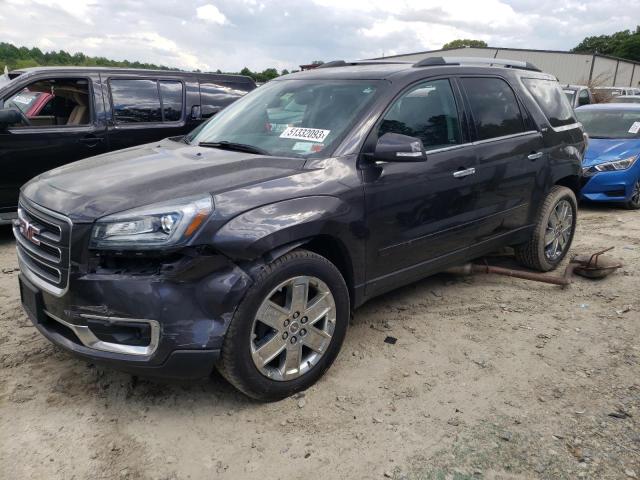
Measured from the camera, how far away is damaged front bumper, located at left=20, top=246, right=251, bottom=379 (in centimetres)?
244

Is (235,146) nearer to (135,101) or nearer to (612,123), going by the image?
(135,101)

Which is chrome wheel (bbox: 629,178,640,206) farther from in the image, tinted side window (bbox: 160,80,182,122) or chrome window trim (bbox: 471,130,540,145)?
tinted side window (bbox: 160,80,182,122)

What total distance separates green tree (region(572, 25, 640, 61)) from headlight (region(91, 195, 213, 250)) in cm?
7493

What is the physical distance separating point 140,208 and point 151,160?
0.81m

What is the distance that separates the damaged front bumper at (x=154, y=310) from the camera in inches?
96.2

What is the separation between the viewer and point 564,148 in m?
4.84

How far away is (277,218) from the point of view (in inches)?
106

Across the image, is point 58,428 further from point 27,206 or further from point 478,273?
point 478,273

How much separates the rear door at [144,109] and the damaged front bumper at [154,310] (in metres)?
3.98

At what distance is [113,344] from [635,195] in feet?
25.8

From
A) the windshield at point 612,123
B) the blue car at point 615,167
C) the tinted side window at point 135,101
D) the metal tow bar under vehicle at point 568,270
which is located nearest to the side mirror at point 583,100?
the windshield at point 612,123

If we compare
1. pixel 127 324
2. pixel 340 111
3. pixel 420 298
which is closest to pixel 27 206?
pixel 127 324

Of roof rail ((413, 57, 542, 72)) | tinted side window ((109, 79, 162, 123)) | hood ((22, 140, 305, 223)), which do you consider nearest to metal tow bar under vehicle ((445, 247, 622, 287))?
roof rail ((413, 57, 542, 72))

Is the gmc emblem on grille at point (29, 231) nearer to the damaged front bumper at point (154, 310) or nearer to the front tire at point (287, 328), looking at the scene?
the damaged front bumper at point (154, 310)
